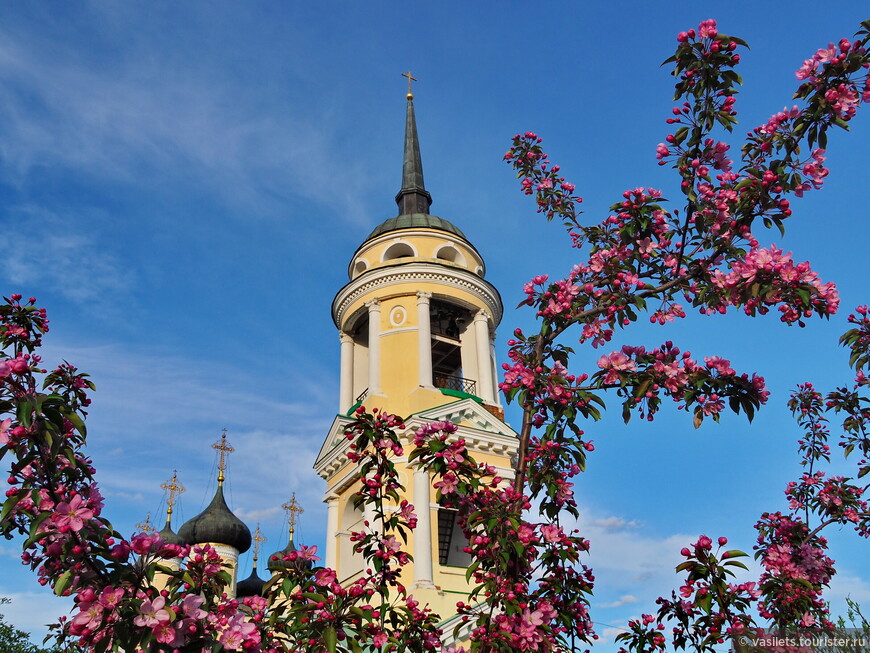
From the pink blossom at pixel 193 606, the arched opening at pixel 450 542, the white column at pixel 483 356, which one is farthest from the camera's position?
the white column at pixel 483 356

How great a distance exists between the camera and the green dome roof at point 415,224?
866 inches

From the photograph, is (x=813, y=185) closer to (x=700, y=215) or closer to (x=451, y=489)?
(x=700, y=215)

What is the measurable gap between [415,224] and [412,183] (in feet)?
11.6

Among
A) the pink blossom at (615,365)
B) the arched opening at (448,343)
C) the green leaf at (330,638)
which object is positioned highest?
the arched opening at (448,343)

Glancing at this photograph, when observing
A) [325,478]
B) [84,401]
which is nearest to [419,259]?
[325,478]

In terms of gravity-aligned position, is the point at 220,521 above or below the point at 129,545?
above

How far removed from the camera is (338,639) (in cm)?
473

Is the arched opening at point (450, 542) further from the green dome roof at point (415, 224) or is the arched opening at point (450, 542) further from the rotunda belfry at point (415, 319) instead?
the green dome roof at point (415, 224)

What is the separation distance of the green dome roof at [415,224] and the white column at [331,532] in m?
7.72

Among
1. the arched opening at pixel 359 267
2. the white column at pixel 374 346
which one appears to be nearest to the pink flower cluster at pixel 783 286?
the white column at pixel 374 346

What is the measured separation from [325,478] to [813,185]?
54.8 feet

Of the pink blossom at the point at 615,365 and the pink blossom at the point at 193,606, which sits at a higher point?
the pink blossom at the point at 615,365

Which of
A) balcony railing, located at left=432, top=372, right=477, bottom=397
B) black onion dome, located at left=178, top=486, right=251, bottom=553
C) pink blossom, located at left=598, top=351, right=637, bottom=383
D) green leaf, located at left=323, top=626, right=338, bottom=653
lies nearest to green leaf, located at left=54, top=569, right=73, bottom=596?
green leaf, located at left=323, top=626, right=338, bottom=653

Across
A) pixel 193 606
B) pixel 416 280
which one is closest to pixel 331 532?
pixel 416 280
